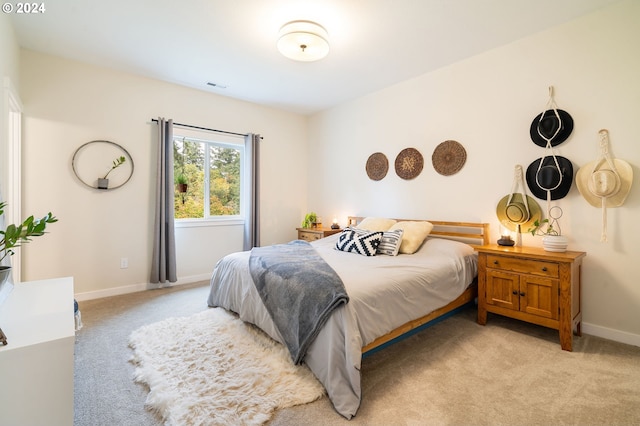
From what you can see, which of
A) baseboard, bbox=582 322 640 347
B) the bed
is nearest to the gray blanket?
the bed

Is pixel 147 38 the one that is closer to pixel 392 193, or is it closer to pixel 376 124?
pixel 376 124

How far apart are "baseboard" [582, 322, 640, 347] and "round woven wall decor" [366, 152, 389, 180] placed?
2608 millimetres

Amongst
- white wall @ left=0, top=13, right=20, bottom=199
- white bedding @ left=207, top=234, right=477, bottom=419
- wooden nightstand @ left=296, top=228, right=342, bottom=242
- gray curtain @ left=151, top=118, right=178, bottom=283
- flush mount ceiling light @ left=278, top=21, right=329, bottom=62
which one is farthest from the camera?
wooden nightstand @ left=296, top=228, right=342, bottom=242

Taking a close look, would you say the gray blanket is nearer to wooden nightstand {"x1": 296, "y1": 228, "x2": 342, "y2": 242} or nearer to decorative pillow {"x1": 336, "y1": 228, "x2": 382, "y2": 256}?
decorative pillow {"x1": 336, "y1": 228, "x2": 382, "y2": 256}

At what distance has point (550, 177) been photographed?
8.70 feet

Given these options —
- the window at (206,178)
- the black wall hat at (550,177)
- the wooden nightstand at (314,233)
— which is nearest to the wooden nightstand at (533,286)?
the black wall hat at (550,177)

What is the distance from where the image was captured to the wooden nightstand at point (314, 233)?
14.5 ft

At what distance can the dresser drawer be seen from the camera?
2.33m

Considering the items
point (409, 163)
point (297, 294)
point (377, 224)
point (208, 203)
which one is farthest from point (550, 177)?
point (208, 203)

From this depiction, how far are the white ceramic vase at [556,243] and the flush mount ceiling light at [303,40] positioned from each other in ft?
8.37

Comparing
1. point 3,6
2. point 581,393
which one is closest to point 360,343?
point 581,393

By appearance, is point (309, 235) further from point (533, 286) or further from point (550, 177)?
point (550, 177)

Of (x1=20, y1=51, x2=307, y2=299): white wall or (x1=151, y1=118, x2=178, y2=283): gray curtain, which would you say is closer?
(x1=20, y1=51, x2=307, y2=299): white wall

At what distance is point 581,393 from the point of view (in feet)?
5.75
